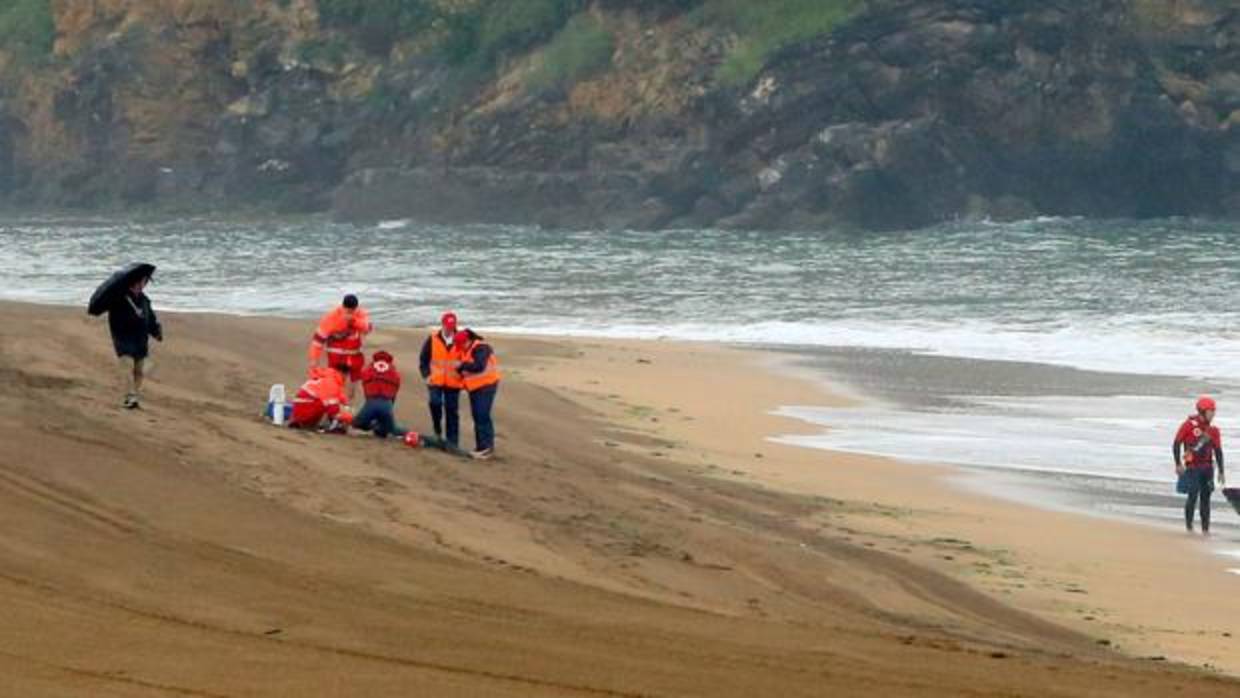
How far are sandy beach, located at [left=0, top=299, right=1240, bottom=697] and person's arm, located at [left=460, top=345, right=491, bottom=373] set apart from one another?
26.3 inches

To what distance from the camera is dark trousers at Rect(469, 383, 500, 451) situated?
55.9 ft

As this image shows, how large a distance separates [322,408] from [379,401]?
408mm

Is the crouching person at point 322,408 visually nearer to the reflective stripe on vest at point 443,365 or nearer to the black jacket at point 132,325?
the reflective stripe on vest at point 443,365

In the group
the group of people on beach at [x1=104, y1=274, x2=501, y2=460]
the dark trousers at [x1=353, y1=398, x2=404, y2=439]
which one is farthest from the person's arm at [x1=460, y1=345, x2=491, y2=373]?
the dark trousers at [x1=353, y1=398, x2=404, y2=439]

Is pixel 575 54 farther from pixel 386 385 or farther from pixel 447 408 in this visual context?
pixel 386 385

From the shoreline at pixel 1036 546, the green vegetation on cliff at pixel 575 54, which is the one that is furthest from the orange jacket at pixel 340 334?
the green vegetation on cliff at pixel 575 54

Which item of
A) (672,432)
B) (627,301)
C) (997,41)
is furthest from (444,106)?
(672,432)

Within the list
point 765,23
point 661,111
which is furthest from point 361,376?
point 765,23

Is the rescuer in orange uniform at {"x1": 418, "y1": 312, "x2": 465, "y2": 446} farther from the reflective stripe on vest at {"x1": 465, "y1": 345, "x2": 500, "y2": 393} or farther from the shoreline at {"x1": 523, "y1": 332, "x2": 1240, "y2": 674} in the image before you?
the shoreline at {"x1": 523, "y1": 332, "x2": 1240, "y2": 674}

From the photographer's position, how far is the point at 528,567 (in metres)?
11.7

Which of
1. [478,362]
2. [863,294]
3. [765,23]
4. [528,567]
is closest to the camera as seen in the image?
[528,567]

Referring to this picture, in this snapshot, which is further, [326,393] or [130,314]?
[130,314]

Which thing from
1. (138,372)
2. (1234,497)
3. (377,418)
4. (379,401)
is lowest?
(1234,497)

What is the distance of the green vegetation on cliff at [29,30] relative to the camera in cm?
8250
